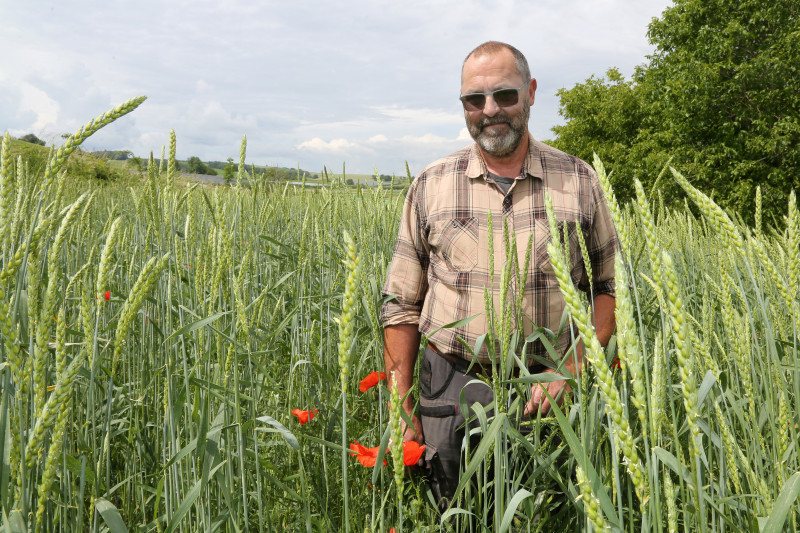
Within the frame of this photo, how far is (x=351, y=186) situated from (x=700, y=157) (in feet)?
48.5

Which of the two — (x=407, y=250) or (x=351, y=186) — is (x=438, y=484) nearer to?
(x=407, y=250)

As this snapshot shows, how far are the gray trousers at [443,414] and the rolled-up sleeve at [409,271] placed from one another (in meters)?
0.22

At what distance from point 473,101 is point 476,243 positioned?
61 cm

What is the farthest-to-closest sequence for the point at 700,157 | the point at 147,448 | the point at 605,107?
the point at 605,107, the point at 700,157, the point at 147,448

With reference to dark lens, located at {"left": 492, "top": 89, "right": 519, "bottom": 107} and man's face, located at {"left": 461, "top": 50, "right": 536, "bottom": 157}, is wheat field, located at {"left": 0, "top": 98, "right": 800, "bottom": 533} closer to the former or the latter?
man's face, located at {"left": 461, "top": 50, "right": 536, "bottom": 157}

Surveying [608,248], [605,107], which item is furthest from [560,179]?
[605,107]

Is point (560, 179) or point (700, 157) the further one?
point (700, 157)

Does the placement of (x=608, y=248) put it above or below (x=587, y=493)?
above

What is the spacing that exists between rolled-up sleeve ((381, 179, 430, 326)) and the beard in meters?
0.35

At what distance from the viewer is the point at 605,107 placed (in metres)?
23.0

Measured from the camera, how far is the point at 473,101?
7.38 ft

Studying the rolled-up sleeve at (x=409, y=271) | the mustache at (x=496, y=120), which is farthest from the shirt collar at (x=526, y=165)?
the rolled-up sleeve at (x=409, y=271)

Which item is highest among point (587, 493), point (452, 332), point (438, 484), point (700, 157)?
point (700, 157)

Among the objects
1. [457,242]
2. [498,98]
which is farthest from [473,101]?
[457,242]
